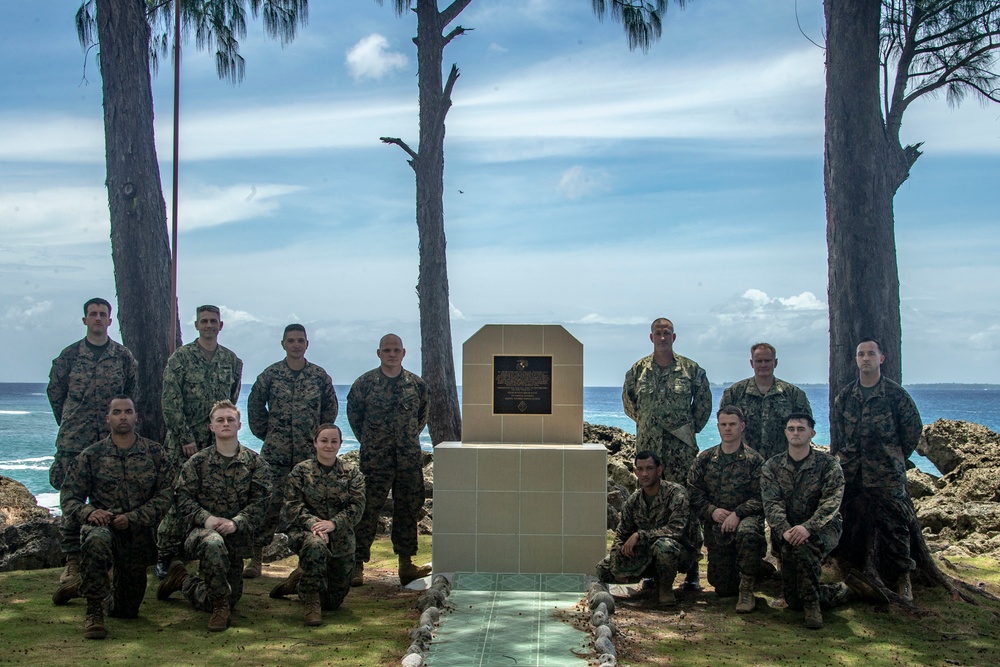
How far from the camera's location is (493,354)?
331 inches

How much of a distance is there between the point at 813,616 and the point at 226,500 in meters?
4.40

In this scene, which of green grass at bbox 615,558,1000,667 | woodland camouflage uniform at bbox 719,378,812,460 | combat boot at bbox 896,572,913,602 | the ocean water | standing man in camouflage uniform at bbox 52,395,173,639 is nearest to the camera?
green grass at bbox 615,558,1000,667

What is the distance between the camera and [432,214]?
42.6ft

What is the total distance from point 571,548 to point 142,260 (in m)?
5.46

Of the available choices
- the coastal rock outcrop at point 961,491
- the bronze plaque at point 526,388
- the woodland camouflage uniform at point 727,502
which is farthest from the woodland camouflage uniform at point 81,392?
the coastal rock outcrop at point 961,491

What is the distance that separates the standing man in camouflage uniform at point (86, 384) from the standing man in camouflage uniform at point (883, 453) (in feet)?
20.2

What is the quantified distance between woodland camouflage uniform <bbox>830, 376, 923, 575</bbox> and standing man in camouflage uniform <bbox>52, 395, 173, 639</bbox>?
17.4 feet

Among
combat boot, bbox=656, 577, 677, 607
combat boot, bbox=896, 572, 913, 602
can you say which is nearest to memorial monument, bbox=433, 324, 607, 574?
combat boot, bbox=656, 577, 677, 607

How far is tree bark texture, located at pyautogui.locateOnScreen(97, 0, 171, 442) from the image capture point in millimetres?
9875

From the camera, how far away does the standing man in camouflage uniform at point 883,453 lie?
759 centimetres

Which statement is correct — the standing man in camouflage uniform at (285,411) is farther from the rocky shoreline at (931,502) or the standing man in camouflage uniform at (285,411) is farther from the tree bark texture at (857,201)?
the tree bark texture at (857,201)

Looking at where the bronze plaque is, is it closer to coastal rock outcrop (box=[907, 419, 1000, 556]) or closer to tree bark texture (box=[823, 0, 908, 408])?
tree bark texture (box=[823, 0, 908, 408])

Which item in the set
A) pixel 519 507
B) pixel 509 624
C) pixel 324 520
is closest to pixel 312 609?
pixel 324 520

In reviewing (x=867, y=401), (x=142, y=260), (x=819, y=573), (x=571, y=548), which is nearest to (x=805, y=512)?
(x=819, y=573)
